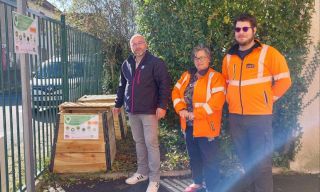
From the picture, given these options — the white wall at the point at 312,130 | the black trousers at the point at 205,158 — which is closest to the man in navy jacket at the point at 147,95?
the black trousers at the point at 205,158

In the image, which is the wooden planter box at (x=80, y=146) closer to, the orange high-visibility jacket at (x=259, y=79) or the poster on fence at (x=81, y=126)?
the poster on fence at (x=81, y=126)

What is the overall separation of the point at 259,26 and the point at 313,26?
73 cm

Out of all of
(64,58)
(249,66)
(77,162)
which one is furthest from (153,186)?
(64,58)

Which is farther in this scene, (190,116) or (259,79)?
(190,116)

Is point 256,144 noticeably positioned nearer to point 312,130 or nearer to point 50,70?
point 312,130

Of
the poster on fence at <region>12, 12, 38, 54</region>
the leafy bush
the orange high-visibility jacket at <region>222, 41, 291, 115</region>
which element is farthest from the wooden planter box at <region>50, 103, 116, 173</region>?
the orange high-visibility jacket at <region>222, 41, 291, 115</region>

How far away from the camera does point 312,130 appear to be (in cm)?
504

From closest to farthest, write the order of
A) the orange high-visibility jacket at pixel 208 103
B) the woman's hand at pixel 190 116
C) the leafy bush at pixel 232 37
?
the orange high-visibility jacket at pixel 208 103, the woman's hand at pixel 190 116, the leafy bush at pixel 232 37

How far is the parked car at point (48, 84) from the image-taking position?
5.00m

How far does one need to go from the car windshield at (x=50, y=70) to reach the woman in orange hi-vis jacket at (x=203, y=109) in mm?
1977

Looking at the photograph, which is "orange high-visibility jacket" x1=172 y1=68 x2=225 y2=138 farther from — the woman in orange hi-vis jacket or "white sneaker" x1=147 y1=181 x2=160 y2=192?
"white sneaker" x1=147 y1=181 x2=160 y2=192

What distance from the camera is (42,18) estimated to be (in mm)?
5035

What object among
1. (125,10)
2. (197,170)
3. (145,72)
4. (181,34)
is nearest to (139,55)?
(145,72)

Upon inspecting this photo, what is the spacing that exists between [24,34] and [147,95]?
163 cm
